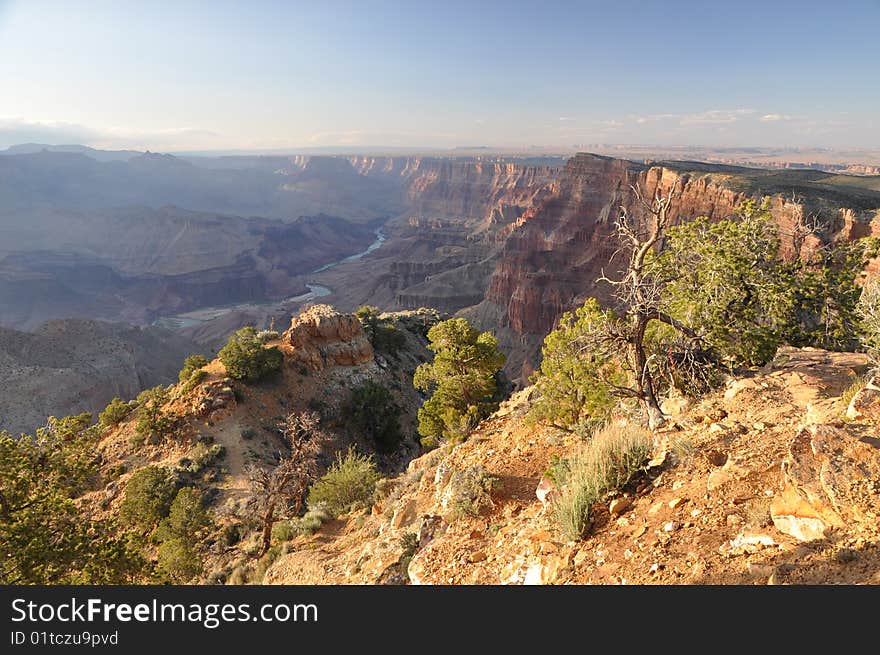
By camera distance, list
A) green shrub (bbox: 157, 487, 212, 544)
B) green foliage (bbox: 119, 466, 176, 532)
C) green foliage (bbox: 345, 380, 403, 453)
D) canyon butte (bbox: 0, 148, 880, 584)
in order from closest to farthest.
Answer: canyon butte (bbox: 0, 148, 880, 584), green shrub (bbox: 157, 487, 212, 544), green foliage (bbox: 119, 466, 176, 532), green foliage (bbox: 345, 380, 403, 453)

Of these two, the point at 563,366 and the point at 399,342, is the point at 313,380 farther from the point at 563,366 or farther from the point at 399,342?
the point at 563,366

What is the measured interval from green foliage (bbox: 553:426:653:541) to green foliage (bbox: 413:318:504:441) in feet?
34.4


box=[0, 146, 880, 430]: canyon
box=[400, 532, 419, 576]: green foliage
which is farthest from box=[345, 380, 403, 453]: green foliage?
box=[400, 532, 419, 576]: green foliage

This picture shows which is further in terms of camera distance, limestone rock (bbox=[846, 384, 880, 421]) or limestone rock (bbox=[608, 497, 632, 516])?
limestone rock (bbox=[608, 497, 632, 516])

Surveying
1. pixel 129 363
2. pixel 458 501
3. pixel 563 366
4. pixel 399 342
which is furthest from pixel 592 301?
pixel 129 363

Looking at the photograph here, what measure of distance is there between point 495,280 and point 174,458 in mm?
74852

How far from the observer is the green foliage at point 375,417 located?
30.5m

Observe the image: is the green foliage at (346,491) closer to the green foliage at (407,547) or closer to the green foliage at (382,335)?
the green foliage at (407,547)

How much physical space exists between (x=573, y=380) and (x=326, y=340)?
1051 inches

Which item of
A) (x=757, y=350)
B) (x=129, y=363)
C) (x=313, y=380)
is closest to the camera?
(x=757, y=350)

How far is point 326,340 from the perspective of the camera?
34938 mm

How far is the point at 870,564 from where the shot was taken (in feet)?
13.1

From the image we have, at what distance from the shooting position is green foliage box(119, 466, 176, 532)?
760 inches

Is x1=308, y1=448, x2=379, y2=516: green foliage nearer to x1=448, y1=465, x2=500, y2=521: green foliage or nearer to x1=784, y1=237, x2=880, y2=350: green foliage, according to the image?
x1=448, y1=465, x2=500, y2=521: green foliage
